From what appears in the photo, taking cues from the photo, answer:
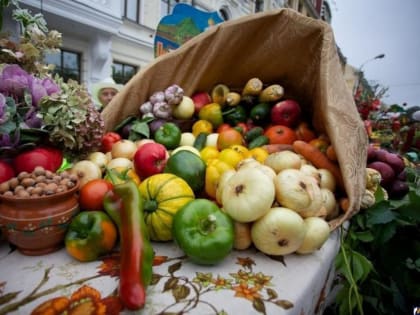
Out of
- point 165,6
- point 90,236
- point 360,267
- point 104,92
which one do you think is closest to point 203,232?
point 90,236

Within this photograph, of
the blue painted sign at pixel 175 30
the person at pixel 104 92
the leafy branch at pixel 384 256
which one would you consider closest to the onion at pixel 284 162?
the leafy branch at pixel 384 256

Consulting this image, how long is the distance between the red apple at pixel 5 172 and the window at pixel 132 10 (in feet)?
18.5

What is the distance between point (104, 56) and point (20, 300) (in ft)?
17.1

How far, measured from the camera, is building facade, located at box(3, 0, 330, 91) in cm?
409

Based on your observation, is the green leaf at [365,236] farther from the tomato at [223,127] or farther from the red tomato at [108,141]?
the red tomato at [108,141]

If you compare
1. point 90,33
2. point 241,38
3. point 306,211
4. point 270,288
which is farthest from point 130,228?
point 90,33

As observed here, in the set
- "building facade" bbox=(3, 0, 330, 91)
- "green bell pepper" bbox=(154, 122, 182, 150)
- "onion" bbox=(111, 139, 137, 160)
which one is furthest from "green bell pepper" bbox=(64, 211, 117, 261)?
"building facade" bbox=(3, 0, 330, 91)

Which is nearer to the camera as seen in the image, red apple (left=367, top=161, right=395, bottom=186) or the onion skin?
the onion skin

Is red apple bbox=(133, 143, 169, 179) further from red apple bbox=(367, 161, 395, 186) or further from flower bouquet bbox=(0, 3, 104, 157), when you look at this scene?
red apple bbox=(367, 161, 395, 186)

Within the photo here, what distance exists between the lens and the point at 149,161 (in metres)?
0.80

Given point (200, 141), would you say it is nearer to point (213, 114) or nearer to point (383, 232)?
point (213, 114)

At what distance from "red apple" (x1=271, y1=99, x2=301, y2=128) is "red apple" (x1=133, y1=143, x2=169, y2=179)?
0.55 meters

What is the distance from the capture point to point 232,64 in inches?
48.4

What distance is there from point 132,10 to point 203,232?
240 inches
